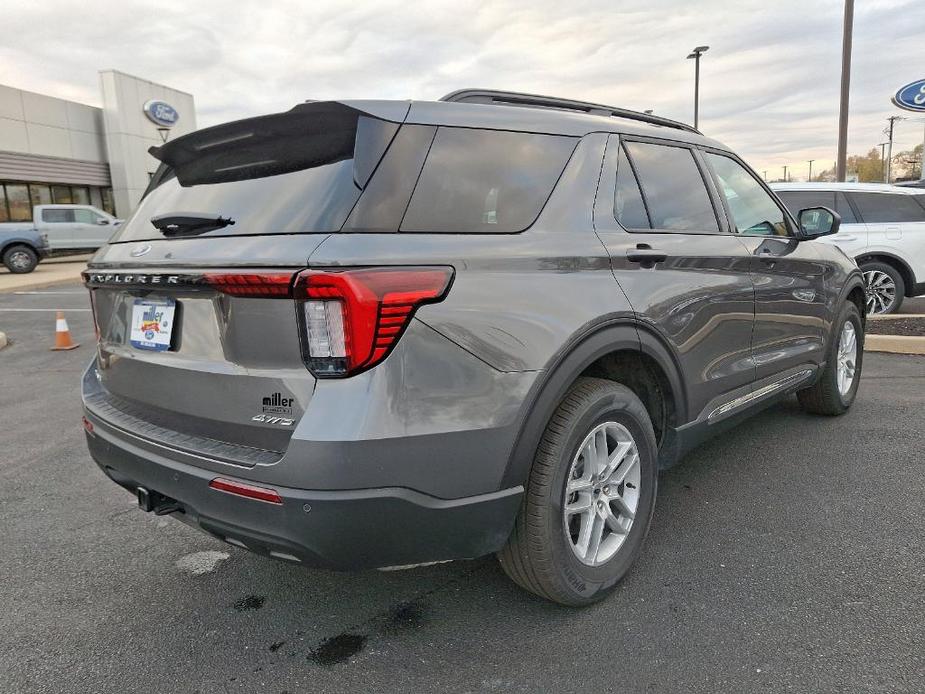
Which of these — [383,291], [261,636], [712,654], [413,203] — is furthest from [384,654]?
[413,203]

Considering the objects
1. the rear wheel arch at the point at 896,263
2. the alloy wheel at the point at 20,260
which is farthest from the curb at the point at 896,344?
the alloy wheel at the point at 20,260

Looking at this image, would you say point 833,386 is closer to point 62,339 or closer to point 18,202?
point 62,339

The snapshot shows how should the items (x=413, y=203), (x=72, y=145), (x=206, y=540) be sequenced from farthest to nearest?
(x=72, y=145) < (x=206, y=540) < (x=413, y=203)

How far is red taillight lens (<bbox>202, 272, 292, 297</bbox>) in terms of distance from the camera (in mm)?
1833

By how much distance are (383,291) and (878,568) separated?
2.37 meters

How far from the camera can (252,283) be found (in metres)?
1.88

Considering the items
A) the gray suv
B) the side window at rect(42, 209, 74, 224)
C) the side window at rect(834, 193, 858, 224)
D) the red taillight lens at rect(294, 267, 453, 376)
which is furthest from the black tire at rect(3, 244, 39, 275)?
the red taillight lens at rect(294, 267, 453, 376)

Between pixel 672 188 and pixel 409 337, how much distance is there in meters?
1.78

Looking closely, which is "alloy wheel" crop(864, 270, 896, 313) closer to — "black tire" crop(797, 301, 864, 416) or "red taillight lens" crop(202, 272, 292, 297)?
"black tire" crop(797, 301, 864, 416)

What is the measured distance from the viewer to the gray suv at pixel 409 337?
71.8 inches

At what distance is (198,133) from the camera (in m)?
2.48

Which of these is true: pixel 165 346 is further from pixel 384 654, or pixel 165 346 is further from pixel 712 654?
pixel 712 654

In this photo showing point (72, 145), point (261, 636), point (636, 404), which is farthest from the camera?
point (72, 145)

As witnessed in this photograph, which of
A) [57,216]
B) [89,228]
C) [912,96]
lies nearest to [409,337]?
[912,96]
